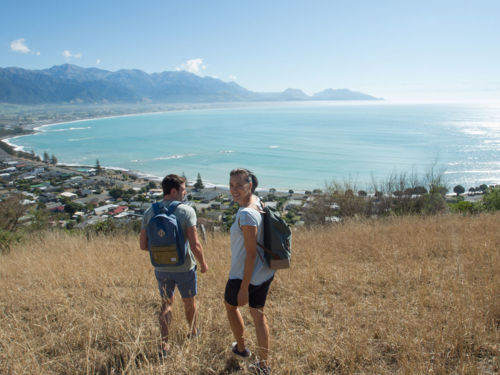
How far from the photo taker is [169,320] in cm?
244

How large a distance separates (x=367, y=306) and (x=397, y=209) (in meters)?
8.02

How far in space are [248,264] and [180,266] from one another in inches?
25.8

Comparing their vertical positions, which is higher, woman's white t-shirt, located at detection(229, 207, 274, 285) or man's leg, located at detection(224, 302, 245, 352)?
woman's white t-shirt, located at detection(229, 207, 274, 285)

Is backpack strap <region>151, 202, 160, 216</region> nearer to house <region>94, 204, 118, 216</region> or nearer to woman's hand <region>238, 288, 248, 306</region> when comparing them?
woman's hand <region>238, 288, 248, 306</region>

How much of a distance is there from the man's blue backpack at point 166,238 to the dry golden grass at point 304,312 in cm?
58

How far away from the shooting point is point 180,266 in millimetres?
2271

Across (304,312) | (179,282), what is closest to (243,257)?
(179,282)

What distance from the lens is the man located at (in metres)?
2.25

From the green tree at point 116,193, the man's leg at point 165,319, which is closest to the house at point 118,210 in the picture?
the green tree at point 116,193

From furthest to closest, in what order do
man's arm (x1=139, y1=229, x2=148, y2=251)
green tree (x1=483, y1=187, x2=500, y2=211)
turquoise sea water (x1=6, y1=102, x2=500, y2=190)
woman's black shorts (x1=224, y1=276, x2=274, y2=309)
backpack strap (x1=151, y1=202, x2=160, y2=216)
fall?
turquoise sea water (x1=6, y1=102, x2=500, y2=190) → green tree (x1=483, y1=187, x2=500, y2=211) → man's arm (x1=139, y1=229, x2=148, y2=251) → backpack strap (x1=151, y1=202, x2=160, y2=216) → woman's black shorts (x1=224, y1=276, x2=274, y2=309)

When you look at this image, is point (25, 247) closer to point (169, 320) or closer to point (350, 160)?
point (169, 320)

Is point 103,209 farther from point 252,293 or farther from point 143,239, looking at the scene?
point 252,293

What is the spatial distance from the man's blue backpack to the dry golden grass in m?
0.58

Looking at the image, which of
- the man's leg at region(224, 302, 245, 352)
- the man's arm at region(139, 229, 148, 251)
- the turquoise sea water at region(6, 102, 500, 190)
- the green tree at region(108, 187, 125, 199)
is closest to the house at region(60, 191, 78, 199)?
the green tree at region(108, 187, 125, 199)
